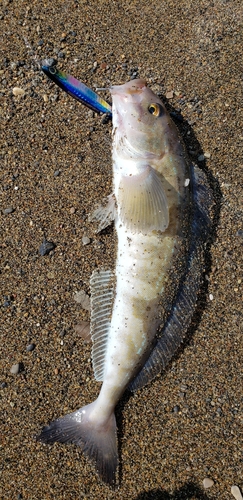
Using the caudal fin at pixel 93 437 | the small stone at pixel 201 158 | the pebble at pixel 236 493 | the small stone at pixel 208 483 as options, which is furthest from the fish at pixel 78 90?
the pebble at pixel 236 493

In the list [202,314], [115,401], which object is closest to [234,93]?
[202,314]

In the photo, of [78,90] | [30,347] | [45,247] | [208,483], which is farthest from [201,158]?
[208,483]

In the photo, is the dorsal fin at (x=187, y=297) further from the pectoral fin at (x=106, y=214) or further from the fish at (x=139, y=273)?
the pectoral fin at (x=106, y=214)

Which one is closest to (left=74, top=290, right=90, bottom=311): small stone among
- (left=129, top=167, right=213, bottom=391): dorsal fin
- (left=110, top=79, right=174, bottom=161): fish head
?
(left=129, top=167, right=213, bottom=391): dorsal fin

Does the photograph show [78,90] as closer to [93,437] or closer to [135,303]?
[135,303]

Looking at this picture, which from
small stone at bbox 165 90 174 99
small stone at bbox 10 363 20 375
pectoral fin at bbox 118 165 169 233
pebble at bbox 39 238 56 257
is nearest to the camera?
pectoral fin at bbox 118 165 169 233

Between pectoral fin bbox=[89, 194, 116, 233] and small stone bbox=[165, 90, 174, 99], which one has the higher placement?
small stone bbox=[165, 90, 174, 99]

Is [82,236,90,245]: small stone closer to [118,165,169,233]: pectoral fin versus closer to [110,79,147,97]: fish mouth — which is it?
[118,165,169,233]: pectoral fin
